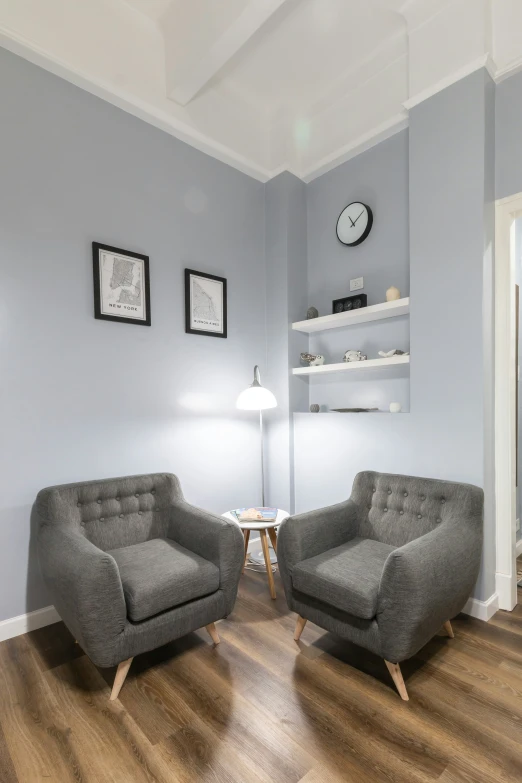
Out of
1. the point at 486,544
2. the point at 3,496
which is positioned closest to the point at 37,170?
→ the point at 3,496

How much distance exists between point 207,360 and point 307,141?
2090 mm

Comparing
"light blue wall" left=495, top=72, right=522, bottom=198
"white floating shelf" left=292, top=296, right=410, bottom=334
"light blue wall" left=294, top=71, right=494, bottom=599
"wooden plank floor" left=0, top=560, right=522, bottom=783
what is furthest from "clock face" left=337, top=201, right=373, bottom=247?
"wooden plank floor" left=0, top=560, right=522, bottom=783

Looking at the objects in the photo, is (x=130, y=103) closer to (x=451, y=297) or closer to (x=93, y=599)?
(x=451, y=297)

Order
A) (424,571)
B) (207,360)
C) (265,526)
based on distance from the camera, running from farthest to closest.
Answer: (207,360) → (265,526) → (424,571)

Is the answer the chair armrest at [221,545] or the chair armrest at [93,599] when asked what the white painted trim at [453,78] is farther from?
the chair armrest at [93,599]

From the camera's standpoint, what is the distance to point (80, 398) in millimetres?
2447

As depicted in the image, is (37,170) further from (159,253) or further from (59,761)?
(59,761)

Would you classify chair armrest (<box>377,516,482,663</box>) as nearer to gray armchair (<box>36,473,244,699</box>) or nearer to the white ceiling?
gray armchair (<box>36,473,244,699</box>)

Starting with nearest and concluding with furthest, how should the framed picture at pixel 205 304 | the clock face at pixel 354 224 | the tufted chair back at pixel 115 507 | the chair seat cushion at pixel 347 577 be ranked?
the chair seat cushion at pixel 347 577, the tufted chair back at pixel 115 507, the framed picture at pixel 205 304, the clock face at pixel 354 224

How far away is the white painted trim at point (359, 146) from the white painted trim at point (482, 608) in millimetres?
3088

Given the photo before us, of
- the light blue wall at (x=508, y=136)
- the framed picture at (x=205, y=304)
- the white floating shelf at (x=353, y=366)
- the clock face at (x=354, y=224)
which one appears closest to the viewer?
the light blue wall at (x=508, y=136)

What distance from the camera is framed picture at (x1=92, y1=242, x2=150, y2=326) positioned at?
2.52 m

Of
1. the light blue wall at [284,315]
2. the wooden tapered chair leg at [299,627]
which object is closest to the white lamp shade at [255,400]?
the light blue wall at [284,315]

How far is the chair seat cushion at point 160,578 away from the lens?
1731 mm
